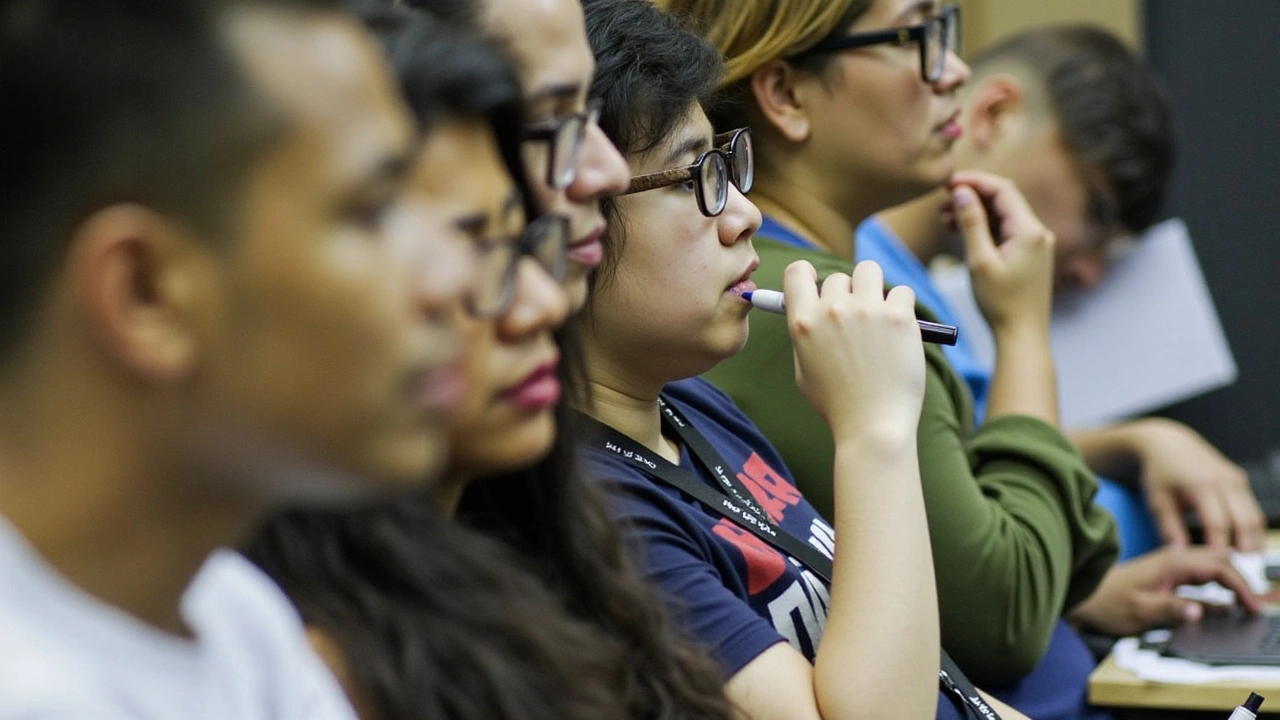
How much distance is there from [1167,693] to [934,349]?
0.43m

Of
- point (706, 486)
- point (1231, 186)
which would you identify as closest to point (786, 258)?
point (706, 486)

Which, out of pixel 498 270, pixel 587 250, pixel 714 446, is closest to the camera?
pixel 498 270

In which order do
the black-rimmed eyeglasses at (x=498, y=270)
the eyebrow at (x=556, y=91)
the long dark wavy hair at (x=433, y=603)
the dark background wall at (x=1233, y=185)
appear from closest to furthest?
the black-rimmed eyeglasses at (x=498, y=270) < the long dark wavy hair at (x=433, y=603) < the eyebrow at (x=556, y=91) < the dark background wall at (x=1233, y=185)

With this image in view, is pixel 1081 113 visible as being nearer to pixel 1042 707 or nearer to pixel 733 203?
pixel 1042 707

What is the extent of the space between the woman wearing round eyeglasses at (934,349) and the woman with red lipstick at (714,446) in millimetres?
171

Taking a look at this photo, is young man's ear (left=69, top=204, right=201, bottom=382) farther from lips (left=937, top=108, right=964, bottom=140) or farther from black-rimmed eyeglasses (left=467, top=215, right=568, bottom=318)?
lips (left=937, top=108, right=964, bottom=140)

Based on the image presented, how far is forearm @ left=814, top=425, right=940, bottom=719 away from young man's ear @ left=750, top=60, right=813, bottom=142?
25.8 inches

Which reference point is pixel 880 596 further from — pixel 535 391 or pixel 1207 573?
pixel 1207 573

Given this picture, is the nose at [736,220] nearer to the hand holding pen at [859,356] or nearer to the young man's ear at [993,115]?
the hand holding pen at [859,356]

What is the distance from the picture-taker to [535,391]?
0.79m

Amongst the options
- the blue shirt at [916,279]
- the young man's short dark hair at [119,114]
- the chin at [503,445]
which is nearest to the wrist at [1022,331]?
the blue shirt at [916,279]

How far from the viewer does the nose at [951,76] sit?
1.84m

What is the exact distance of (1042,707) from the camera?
1597 mm

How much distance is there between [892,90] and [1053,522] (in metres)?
0.55
